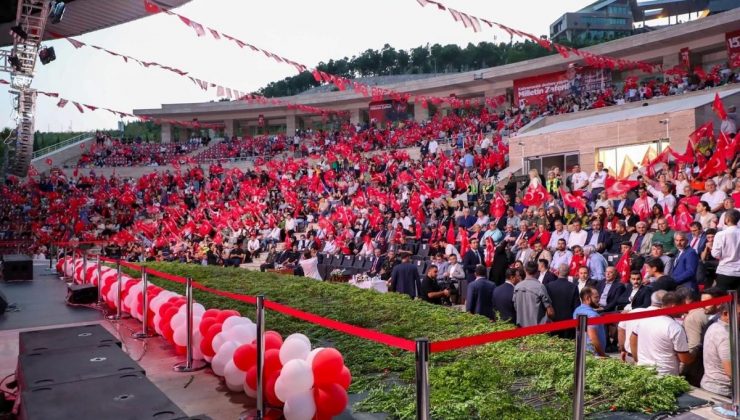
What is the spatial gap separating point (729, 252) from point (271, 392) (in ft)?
22.2

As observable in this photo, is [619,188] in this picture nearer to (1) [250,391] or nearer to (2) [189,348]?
(2) [189,348]

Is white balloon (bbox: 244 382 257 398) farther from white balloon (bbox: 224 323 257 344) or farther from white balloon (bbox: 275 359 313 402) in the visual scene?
white balloon (bbox: 275 359 313 402)

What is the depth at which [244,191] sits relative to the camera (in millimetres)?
32250

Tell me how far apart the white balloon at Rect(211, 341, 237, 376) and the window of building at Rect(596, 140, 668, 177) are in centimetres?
1398

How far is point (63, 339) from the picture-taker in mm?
5367

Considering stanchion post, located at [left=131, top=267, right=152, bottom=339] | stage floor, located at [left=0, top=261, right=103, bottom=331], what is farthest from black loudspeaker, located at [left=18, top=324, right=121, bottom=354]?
stage floor, located at [left=0, top=261, right=103, bottom=331]

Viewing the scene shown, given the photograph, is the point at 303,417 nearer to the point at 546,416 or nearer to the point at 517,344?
the point at 546,416

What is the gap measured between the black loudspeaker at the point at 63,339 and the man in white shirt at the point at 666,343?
522cm

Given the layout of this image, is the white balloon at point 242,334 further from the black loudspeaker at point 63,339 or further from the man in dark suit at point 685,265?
the man in dark suit at point 685,265

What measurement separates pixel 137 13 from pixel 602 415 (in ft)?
72.3

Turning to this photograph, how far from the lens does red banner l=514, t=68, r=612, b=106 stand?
32844 mm

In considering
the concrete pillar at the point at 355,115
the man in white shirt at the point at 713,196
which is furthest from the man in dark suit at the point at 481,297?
the concrete pillar at the point at 355,115

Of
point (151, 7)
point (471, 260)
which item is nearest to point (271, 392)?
point (471, 260)

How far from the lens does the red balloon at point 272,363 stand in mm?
5277
